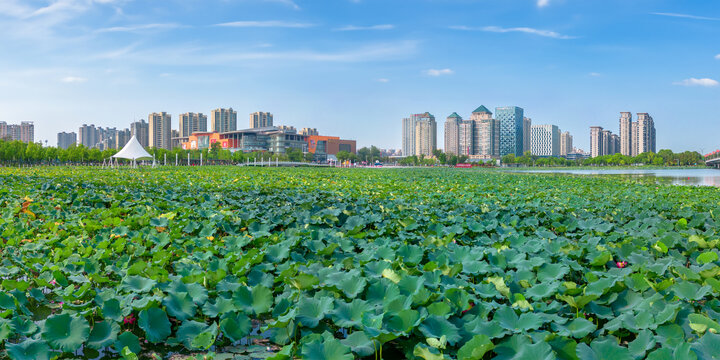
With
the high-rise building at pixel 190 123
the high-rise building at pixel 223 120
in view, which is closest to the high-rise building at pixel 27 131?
the high-rise building at pixel 190 123

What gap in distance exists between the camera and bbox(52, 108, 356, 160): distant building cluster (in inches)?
4203

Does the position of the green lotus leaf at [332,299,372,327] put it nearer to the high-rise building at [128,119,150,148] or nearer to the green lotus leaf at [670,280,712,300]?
the green lotus leaf at [670,280,712,300]

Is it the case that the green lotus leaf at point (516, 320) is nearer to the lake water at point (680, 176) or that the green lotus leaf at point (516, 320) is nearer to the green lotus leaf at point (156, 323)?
the green lotus leaf at point (156, 323)

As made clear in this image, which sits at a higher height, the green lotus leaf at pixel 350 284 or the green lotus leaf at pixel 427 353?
the green lotus leaf at pixel 350 284

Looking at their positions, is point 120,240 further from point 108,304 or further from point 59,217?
point 59,217

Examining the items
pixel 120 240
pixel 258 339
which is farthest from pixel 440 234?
pixel 120 240

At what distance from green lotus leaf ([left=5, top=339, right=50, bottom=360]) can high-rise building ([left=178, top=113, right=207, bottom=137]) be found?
155 m

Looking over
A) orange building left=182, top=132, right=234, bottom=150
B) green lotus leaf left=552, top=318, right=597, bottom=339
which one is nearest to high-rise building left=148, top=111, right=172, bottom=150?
orange building left=182, top=132, right=234, bottom=150

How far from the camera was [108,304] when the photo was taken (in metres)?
2.04

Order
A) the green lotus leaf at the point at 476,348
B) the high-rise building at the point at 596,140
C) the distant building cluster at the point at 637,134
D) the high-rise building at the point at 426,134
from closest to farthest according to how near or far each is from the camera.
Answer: the green lotus leaf at the point at 476,348, the distant building cluster at the point at 637,134, the high-rise building at the point at 596,140, the high-rise building at the point at 426,134

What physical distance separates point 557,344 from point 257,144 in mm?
108069

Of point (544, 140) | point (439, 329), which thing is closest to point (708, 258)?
point (439, 329)

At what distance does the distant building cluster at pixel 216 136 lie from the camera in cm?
10675

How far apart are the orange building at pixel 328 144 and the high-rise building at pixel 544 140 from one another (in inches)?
3548
